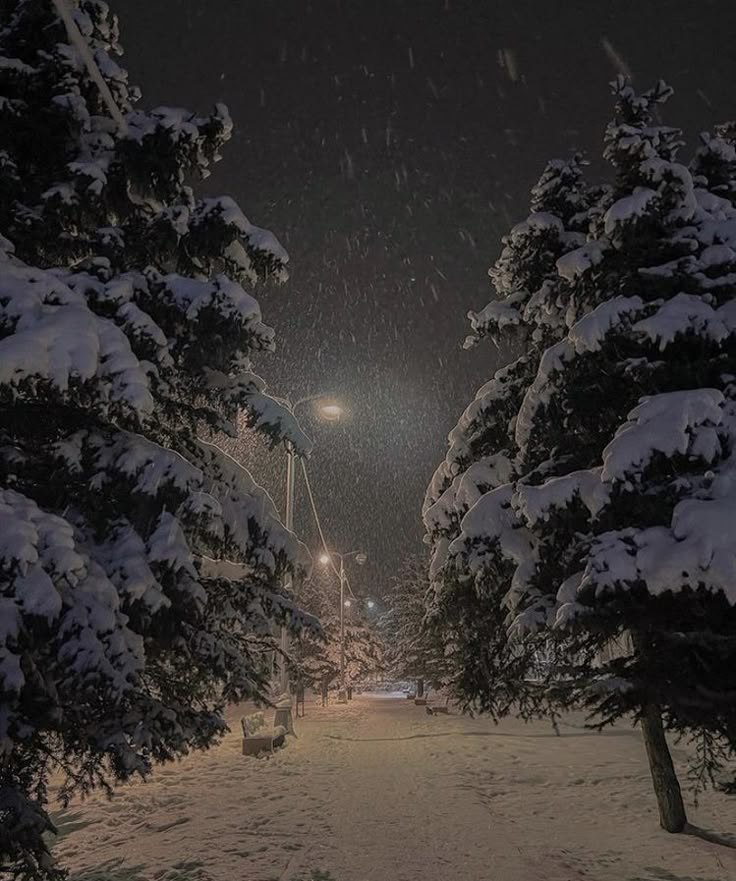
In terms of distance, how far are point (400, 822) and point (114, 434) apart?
6270 mm

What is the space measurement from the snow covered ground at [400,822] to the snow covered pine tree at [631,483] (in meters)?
1.18

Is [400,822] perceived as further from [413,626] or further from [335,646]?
[335,646]

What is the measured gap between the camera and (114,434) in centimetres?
559

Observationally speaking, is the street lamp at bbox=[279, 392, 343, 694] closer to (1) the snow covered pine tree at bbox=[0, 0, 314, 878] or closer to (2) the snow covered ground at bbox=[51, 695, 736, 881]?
(2) the snow covered ground at bbox=[51, 695, 736, 881]

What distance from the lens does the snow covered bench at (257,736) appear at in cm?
1555

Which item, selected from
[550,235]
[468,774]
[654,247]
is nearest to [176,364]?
[654,247]

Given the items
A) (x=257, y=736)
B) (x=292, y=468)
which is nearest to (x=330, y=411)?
(x=292, y=468)

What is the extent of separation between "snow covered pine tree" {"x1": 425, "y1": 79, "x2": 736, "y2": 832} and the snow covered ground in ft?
Answer: 3.86

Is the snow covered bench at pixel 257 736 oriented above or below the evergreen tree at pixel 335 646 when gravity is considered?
below

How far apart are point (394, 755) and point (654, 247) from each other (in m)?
12.5

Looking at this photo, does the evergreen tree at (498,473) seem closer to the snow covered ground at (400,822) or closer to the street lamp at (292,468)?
the snow covered ground at (400,822)

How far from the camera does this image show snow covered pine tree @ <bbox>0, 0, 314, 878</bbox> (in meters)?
4.47

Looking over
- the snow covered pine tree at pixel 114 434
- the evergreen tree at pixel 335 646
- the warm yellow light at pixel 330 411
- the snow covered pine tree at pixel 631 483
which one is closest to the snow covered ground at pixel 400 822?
the snow covered pine tree at pixel 631 483

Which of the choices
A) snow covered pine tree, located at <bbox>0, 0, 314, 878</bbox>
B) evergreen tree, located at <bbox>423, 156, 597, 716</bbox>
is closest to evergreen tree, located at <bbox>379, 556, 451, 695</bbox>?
evergreen tree, located at <bbox>423, 156, 597, 716</bbox>
